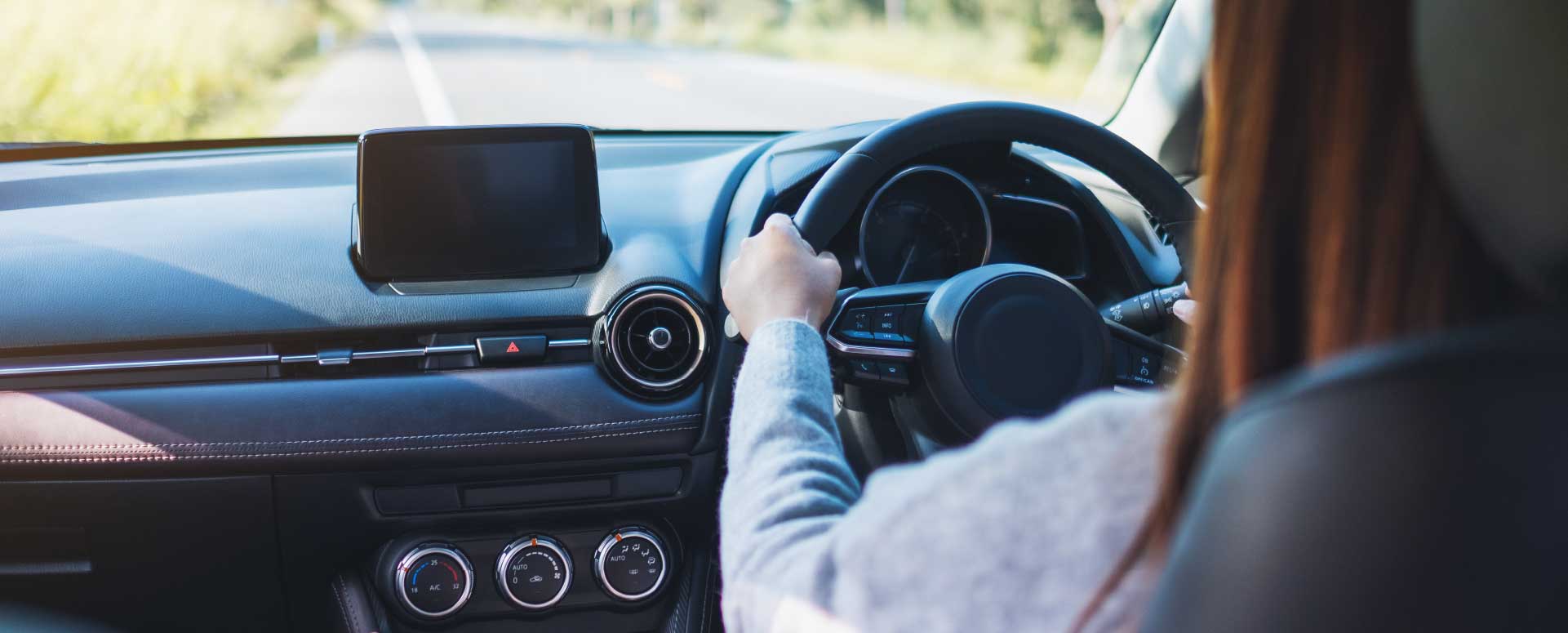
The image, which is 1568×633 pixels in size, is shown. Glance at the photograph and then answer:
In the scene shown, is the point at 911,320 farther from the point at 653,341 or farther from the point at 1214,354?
the point at 1214,354

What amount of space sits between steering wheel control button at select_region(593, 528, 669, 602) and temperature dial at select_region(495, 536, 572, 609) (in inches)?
3.3

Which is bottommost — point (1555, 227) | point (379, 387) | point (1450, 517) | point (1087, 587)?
point (379, 387)

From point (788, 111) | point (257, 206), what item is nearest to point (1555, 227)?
point (257, 206)

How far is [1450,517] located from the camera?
749 millimetres

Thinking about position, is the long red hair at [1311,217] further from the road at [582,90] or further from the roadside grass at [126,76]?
the roadside grass at [126,76]

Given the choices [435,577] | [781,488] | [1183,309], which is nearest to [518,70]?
[435,577]

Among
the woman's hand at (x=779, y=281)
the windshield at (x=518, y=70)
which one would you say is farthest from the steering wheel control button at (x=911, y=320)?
the windshield at (x=518, y=70)

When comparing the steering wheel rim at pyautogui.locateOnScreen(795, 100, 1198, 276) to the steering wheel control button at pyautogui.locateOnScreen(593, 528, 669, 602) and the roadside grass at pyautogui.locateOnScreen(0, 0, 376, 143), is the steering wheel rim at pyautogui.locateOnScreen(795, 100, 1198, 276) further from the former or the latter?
the roadside grass at pyautogui.locateOnScreen(0, 0, 376, 143)

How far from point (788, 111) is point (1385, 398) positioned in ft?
42.9

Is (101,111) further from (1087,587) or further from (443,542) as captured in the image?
(1087,587)

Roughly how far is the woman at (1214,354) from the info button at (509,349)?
1.40 m

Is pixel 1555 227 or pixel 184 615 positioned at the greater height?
pixel 1555 227

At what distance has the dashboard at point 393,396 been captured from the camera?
249 centimetres

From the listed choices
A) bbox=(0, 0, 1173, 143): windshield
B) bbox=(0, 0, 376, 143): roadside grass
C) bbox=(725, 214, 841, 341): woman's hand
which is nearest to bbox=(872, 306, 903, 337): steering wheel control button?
bbox=(725, 214, 841, 341): woman's hand
